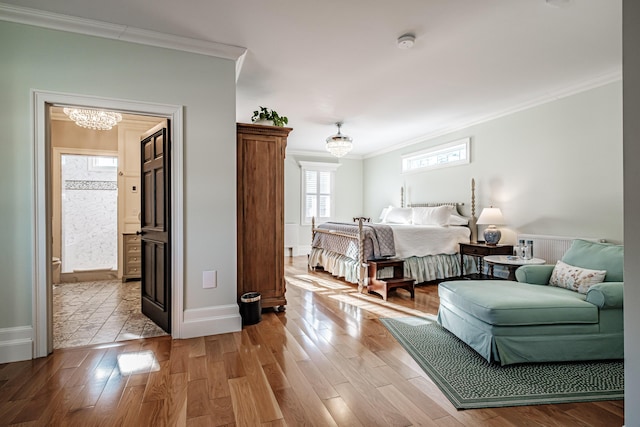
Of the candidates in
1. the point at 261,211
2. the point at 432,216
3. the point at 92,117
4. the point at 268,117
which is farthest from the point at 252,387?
the point at 432,216

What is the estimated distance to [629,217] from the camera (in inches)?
54.1

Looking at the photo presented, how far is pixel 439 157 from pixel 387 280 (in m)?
3.11

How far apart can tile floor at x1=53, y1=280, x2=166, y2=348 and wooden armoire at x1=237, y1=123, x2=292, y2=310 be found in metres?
1.01

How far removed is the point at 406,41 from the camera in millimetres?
2715

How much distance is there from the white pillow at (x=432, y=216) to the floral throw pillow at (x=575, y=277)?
2.42 m

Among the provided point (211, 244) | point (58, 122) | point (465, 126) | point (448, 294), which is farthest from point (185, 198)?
point (465, 126)

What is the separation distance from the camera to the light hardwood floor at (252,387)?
5.37 feet

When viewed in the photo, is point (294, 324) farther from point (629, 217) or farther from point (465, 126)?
point (465, 126)

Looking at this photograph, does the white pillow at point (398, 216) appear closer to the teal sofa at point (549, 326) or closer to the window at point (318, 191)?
the window at point (318, 191)

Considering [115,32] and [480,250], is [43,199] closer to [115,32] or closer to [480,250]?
[115,32]

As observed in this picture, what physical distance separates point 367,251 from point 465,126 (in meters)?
2.98

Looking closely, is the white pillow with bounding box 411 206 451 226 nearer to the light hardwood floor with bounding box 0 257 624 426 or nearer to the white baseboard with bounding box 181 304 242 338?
the light hardwood floor with bounding box 0 257 624 426

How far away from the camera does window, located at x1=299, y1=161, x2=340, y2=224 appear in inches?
313

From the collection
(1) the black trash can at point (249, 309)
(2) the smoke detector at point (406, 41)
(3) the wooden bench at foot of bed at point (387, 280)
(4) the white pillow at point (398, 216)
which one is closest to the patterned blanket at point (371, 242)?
(3) the wooden bench at foot of bed at point (387, 280)
